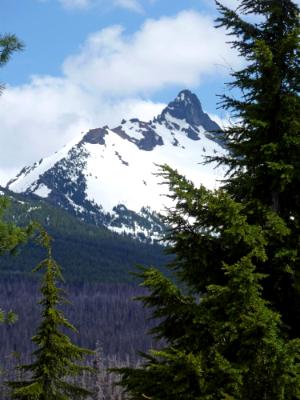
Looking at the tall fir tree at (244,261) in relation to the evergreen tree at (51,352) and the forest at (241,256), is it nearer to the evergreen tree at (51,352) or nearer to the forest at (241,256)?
the forest at (241,256)

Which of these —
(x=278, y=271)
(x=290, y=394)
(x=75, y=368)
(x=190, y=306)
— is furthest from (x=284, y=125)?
(x=75, y=368)

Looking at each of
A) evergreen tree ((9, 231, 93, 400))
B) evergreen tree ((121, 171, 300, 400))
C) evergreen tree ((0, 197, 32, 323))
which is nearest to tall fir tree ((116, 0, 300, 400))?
evergreen tree ((121, 171, 300, 400))

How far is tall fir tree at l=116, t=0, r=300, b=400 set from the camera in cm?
1136

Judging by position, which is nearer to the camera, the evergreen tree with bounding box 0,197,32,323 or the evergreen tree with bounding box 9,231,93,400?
the evergreen tree with bounding box 0,197,32,323

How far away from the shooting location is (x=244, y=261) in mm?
11211

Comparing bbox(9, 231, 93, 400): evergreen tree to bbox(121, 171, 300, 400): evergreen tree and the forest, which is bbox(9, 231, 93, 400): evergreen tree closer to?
the forest

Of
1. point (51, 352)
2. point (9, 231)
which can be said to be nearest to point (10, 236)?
point (9, 231)

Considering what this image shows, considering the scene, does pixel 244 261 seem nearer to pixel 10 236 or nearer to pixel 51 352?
pixel 10 236

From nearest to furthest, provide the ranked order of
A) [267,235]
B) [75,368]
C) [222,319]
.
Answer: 1. [222,319]
2. [267,235]
3. [75,368]

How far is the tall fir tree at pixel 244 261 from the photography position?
1136cm

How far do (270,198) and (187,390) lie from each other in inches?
180

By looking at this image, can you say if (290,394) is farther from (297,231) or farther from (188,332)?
(297,231)

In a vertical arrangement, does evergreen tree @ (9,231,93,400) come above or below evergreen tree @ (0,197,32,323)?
below

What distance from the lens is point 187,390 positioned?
1184 centimetres
